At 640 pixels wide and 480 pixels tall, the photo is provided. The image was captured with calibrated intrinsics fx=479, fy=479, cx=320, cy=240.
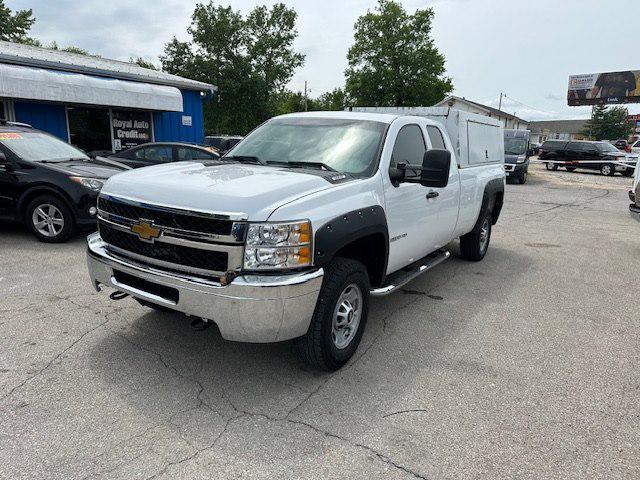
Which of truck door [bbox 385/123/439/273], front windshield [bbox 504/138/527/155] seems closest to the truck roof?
truck door [bbox 385/123/439/273]

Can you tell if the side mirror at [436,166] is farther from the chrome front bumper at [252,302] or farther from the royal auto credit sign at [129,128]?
the royal auto credit sign at [129,128]

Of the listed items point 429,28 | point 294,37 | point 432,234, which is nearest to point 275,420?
point 432,234

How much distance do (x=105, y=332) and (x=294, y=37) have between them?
3488cm

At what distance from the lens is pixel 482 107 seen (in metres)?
54.7

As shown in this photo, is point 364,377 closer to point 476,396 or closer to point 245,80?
point 476,396

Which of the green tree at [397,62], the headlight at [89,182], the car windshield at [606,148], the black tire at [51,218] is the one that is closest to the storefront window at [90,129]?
the black tire at [51,218]

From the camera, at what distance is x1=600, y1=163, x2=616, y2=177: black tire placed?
25.3m

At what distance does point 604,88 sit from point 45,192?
80.7 m

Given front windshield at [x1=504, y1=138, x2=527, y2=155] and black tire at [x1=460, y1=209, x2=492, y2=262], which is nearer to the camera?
black tire at [x1=460, y1=209, x2=492, y2=262]

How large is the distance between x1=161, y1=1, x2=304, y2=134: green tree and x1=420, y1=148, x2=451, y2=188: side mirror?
3088cm

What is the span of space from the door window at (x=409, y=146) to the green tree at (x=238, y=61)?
1179 inches

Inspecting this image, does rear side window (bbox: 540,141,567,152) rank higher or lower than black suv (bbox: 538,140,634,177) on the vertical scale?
higher

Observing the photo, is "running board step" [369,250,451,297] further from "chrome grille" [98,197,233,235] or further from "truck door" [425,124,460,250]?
"chrome grille" [98,197,233,235]

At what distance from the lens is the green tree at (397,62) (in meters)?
43.1
